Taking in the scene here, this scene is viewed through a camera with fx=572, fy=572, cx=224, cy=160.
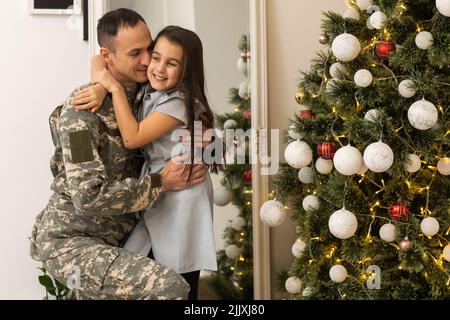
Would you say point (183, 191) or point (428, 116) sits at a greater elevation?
point (428, 116)

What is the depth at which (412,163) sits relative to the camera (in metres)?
1.58

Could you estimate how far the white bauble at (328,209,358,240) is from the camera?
162 cm

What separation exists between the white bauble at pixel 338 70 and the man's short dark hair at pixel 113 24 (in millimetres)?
600

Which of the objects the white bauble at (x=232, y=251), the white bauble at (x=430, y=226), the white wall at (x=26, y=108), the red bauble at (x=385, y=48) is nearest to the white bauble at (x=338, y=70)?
the red bauble at (x=385, y=48)

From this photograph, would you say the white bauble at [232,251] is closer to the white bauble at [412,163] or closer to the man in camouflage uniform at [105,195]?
the man in camouflage uniform at [105,195]

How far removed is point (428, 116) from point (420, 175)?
9.8 inches

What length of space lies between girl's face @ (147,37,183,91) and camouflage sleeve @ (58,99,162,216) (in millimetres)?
221

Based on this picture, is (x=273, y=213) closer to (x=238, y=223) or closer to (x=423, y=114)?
(x=238, y=223)

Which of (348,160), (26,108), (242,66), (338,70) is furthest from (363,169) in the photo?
(26,108)

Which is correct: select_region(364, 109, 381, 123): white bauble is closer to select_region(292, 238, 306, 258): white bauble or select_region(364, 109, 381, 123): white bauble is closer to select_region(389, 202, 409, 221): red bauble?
select_region(389, 202, 409, 221): red bauble
